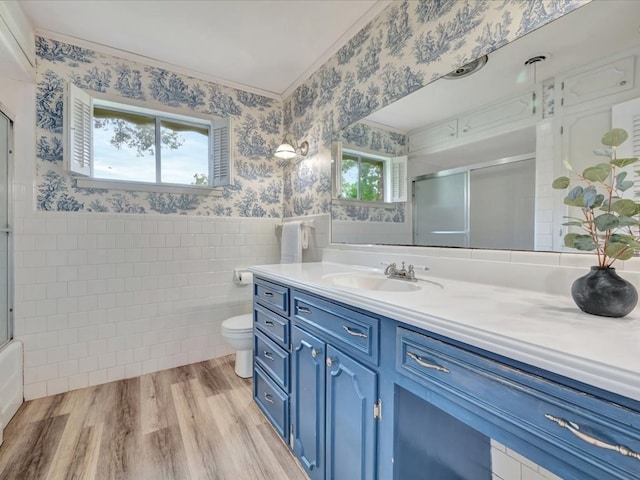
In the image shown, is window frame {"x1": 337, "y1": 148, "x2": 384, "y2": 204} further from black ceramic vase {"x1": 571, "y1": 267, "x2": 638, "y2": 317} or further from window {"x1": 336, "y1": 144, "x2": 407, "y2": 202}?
black ceramic vase {"x1": 571, "y1": 267, "x2": 638, "y2": 317}

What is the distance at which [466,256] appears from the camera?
1372 mm

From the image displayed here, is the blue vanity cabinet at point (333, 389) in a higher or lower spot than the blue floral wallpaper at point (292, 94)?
lower

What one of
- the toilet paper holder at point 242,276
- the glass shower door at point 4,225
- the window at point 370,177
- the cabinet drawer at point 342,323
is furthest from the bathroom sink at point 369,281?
the glass shower door at point 4,225

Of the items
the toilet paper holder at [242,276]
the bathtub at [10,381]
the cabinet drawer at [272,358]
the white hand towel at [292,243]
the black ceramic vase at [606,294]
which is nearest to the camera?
the black ceramic vase at [606,294]

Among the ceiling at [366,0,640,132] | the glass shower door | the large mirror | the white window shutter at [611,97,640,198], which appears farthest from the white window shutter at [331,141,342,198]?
the glass shower door

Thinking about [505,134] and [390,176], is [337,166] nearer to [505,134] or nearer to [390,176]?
[390,176]

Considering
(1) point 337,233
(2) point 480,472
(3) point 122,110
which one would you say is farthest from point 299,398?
(3) point 122,110

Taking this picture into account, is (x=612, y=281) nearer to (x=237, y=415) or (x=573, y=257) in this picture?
(x=573, y=257)

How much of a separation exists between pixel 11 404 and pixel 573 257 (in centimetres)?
306

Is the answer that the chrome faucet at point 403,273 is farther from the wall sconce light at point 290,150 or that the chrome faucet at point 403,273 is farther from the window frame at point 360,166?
the wall sconce light at point 290,150

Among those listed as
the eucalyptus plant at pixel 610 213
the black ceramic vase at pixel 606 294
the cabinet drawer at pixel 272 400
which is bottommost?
the cabinet drawer at pixel 272 400

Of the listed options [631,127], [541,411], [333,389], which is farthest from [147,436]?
[631,127]

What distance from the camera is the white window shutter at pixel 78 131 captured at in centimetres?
197

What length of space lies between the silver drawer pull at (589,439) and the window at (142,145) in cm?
251
